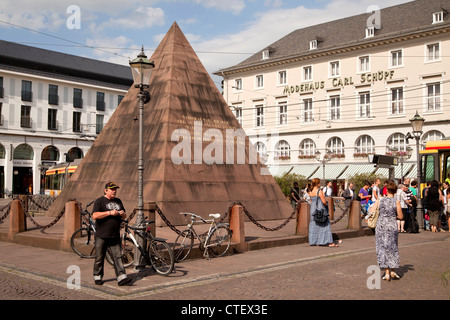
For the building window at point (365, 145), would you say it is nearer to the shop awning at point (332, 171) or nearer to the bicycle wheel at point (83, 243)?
the shop awning at point (332, 171)

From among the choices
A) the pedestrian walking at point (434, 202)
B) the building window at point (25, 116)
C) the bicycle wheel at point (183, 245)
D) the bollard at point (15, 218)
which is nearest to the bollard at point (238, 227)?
the bicycle wheel at point (183, 245)

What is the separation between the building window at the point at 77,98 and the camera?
52375 millimetres

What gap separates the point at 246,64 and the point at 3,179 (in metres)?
27.2

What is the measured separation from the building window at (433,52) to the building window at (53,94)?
36.3 metres

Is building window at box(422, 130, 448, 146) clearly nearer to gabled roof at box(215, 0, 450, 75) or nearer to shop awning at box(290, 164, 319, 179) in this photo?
gabled roof at box(215, 0, 450, 75)

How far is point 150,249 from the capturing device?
8.27 meters

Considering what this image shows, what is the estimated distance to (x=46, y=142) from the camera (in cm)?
4934

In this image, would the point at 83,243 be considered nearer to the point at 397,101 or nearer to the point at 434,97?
the point at 434,97

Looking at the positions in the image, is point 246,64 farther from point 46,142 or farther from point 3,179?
point 3,179

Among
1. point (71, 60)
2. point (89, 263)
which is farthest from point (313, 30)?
point (89, 263)

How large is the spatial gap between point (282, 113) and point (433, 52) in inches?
609

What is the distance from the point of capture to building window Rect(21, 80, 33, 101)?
47.4 metres

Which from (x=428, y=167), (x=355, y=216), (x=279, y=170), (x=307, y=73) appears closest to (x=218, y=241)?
(x=355, y=216)

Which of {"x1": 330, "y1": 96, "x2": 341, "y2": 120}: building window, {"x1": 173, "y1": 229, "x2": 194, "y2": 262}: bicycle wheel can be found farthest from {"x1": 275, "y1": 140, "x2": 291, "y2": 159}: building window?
{"x1": 173, "y1": 229, "x2": 194, "y2": 262}: bicycle wheel
